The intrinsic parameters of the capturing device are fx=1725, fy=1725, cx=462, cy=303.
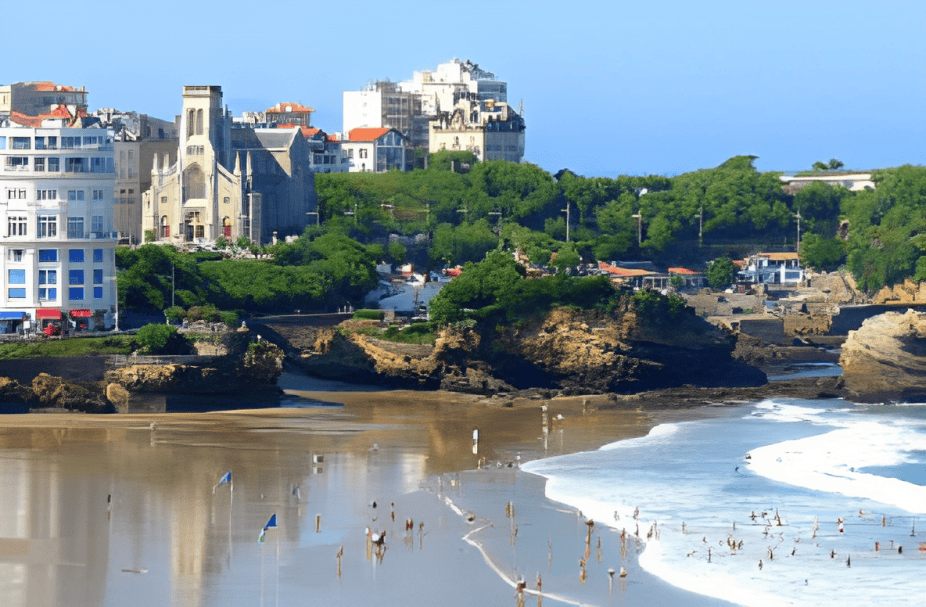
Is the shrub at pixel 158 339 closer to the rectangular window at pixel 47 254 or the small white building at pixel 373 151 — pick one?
the rectangular window at pixel 47 254

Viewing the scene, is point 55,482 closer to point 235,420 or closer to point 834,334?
point 235,420

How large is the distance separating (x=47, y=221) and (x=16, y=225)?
3.94 ft

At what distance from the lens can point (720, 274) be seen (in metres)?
117

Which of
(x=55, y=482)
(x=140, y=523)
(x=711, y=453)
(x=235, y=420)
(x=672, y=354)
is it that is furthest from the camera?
(x=672, y=354)

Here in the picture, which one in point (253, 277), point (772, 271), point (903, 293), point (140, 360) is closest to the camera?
point (140, 360)

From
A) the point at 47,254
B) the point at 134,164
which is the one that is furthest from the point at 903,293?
the point at 47,254

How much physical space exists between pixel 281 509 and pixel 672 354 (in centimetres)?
3378

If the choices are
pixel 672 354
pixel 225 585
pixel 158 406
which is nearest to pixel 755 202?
pixel 672 354

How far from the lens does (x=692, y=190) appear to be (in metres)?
134

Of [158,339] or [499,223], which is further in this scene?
[499,223]

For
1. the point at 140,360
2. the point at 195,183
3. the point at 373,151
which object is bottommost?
the point at 140,360

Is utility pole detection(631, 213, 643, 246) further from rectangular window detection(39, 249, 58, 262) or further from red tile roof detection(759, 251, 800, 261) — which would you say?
rectangular window detection(39, 249, 58, 262)

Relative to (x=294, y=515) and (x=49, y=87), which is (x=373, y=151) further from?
(x=294, y=515)

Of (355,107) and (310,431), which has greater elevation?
(355,107)
